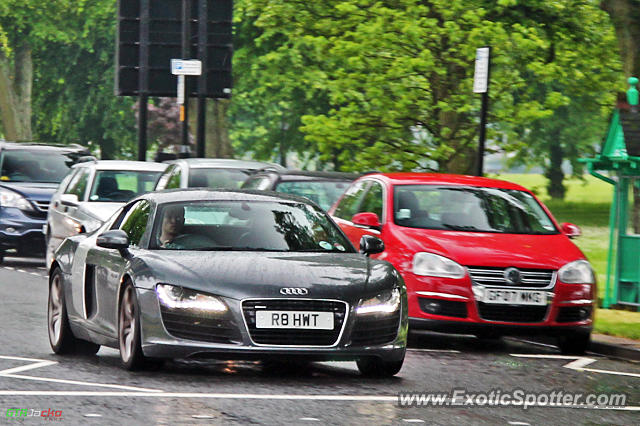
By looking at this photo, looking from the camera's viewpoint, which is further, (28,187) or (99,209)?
(28,187)

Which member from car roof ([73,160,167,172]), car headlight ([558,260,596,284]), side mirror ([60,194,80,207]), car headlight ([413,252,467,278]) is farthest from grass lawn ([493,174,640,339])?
side mirror ([60,194,80,207])

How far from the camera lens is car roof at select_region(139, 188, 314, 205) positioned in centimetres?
1170

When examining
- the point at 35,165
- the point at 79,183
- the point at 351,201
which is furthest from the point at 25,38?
the point at 351,201

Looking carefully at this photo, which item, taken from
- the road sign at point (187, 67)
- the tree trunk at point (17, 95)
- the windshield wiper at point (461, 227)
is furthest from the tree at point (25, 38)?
the windshield wiper at point (461, 227)

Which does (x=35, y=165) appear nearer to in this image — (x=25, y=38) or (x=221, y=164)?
(x=221, y=164)

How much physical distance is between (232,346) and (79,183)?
12677 millimetres

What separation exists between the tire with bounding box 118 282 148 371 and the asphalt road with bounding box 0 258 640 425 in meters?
0.09

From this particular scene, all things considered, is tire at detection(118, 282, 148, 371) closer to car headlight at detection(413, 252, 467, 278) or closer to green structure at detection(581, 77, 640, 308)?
car headlight at detection(413, 252, 467, 278)

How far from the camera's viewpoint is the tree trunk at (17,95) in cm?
5962

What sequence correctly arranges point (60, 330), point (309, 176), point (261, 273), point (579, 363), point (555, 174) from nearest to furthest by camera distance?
point (261, 273) < point (60, 330) < point (579, 363) < point (309, 176) < point (555, 174)

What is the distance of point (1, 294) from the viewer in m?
18.5

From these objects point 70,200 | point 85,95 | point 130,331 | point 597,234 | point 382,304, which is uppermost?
point 382,304

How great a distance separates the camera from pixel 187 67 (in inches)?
1111

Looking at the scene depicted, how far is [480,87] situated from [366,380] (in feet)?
25.9
